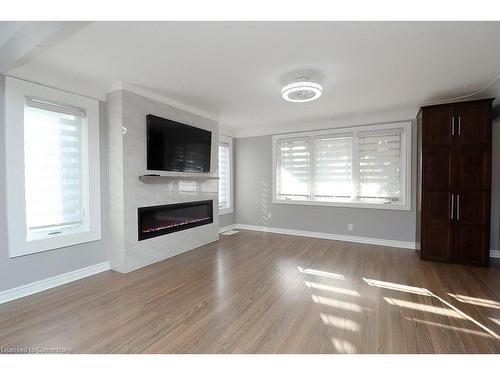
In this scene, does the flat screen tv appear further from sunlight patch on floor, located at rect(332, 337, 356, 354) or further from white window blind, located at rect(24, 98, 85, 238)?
sunlight patch on floor, located at rect(332, 337, 356, 354)

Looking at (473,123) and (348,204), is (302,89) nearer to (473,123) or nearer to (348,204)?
(473,123)

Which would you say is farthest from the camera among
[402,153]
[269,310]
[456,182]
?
[402,153]

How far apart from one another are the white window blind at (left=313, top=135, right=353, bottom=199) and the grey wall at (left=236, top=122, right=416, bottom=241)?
35 cm

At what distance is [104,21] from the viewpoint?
1793 mm

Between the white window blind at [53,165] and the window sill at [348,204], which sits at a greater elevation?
the white window blind at [53,165]

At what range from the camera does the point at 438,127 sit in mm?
3502

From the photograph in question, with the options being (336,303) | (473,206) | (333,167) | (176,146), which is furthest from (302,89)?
(473,206)

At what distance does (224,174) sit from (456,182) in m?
4.24

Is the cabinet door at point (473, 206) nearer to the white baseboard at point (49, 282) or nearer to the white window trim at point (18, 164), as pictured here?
the white baseboard at point (49, 282)

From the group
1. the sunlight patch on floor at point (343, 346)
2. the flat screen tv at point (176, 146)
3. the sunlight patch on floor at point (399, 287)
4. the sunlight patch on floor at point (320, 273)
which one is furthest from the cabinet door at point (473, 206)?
the flat screen tv at point (176, 146)

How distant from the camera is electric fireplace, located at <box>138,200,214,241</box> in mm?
3407

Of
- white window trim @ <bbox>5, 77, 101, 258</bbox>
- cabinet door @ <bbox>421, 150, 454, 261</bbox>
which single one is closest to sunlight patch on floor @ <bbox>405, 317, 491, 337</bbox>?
cabinet door @ <bbox>421, 150, 454, 261</bbox>

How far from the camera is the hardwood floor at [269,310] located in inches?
69.7

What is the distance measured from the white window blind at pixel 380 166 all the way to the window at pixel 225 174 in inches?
113
